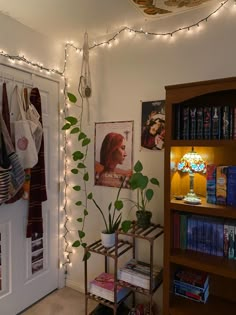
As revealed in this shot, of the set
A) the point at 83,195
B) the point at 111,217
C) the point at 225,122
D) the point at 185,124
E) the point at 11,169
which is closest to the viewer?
the point at 225,122

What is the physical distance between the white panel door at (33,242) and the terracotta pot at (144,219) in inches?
36.9

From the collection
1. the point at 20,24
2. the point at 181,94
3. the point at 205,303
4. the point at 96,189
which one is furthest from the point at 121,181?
the point at 20,24

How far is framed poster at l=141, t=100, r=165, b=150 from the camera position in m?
1.86

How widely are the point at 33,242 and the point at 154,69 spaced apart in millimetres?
1821

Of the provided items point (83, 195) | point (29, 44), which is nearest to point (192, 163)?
point (83, 195)

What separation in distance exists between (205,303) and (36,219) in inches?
56.2

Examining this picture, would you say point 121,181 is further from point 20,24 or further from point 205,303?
point 20,24

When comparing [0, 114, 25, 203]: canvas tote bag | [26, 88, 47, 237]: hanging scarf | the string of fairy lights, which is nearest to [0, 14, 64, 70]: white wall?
the string of fairy lights

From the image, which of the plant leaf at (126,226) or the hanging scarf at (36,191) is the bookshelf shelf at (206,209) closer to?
the plant leaf at (126,226)

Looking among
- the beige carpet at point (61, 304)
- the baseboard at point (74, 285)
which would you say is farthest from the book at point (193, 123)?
the baseboard at point (74, 285)

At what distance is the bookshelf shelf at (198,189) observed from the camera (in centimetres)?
138

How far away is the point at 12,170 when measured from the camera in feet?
5.69

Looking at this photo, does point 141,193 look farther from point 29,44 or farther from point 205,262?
point 29,44

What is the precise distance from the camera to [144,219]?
177 cm
